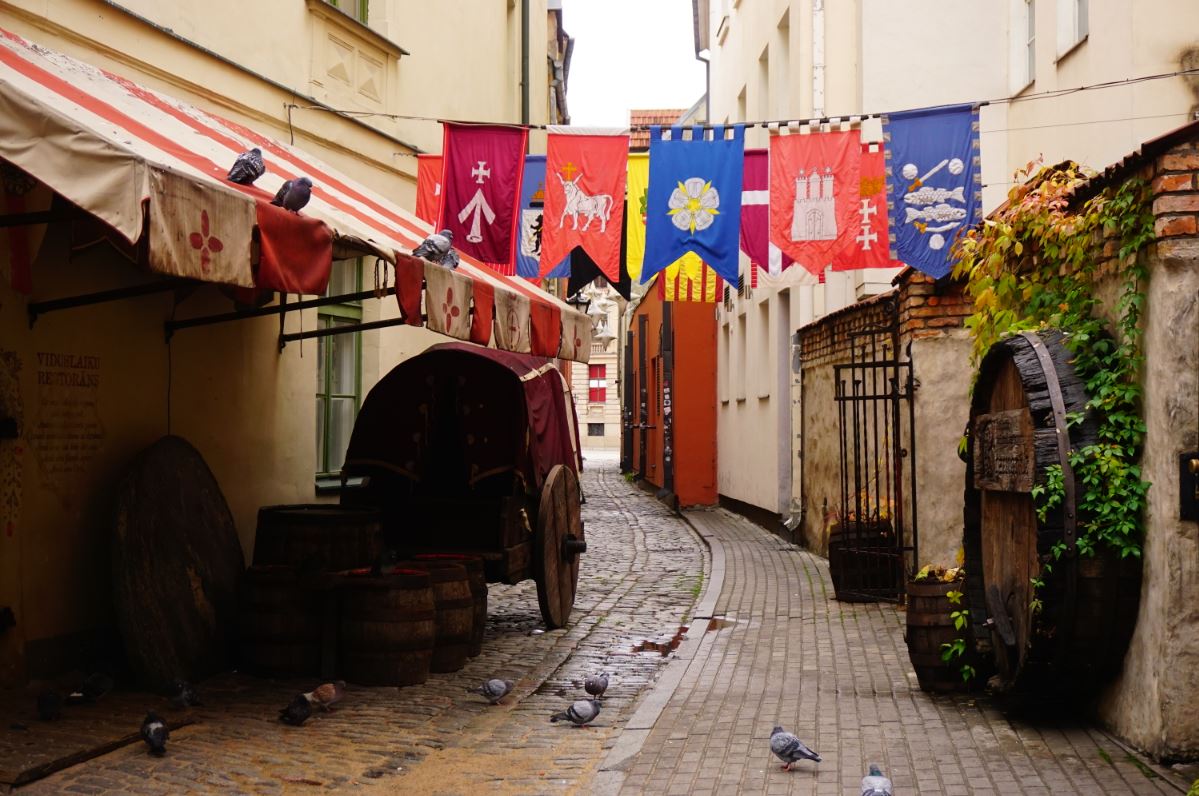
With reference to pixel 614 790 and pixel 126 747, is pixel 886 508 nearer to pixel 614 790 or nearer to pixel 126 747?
pixel 614 790

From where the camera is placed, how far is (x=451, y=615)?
318 inches

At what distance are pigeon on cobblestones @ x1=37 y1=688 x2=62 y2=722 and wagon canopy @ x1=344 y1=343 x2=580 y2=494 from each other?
382 cm

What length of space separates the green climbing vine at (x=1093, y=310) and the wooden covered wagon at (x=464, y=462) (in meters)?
4.08

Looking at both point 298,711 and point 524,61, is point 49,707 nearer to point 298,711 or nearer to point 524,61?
point 298,711

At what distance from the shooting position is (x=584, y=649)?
9.17 m

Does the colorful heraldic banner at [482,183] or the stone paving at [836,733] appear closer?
the stone paving at [836,733]

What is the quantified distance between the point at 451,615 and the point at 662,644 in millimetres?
2028

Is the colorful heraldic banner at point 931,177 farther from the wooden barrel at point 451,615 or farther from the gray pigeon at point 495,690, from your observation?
the gray pigeon at point 495,690

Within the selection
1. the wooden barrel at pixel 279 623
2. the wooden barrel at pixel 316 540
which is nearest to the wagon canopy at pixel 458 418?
the wooden barrel at pixel 316 540

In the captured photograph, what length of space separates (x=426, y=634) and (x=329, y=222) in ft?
8.66

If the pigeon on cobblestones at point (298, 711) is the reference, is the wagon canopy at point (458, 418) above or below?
above

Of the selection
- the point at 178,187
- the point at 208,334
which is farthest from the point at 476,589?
the point at 178,187

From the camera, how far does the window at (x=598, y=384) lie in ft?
208

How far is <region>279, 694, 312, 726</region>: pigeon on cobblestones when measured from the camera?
21.3ft
